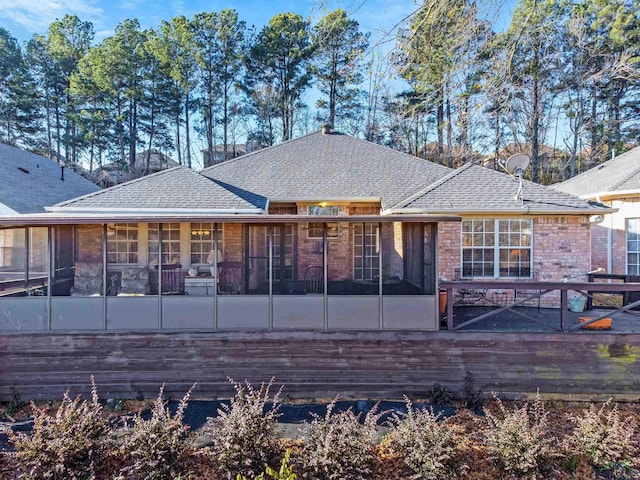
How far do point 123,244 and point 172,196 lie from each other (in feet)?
5.71

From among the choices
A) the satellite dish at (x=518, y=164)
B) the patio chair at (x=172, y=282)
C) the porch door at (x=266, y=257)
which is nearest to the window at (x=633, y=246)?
the satellite dish at (x=518, y=164)

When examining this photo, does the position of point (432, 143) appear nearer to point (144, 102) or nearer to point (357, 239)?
point (357, 239)

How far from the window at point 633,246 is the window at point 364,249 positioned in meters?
7.86

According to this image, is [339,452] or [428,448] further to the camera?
[428,448]

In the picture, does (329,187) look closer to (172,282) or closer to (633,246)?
(172,282)

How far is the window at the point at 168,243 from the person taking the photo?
9312 mm

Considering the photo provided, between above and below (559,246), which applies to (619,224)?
above

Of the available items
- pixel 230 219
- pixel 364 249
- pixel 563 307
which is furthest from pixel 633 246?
pixel 230 219

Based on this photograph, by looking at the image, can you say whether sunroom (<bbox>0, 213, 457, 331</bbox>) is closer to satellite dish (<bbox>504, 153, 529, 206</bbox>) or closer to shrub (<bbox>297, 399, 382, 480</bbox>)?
shrub (<bbox>297, 399, 382, 480</bbox>)

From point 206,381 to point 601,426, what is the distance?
6163mm

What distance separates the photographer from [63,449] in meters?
4.19

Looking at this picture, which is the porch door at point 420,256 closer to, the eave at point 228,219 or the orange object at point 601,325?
the eave at point 228,219

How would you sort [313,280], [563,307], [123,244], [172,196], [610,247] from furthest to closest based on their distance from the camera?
1. [610,247]
2. [172,196]
3. [123,244]
4. [313,280]
5. [563,307]

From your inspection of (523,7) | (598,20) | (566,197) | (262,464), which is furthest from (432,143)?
(262,464)
